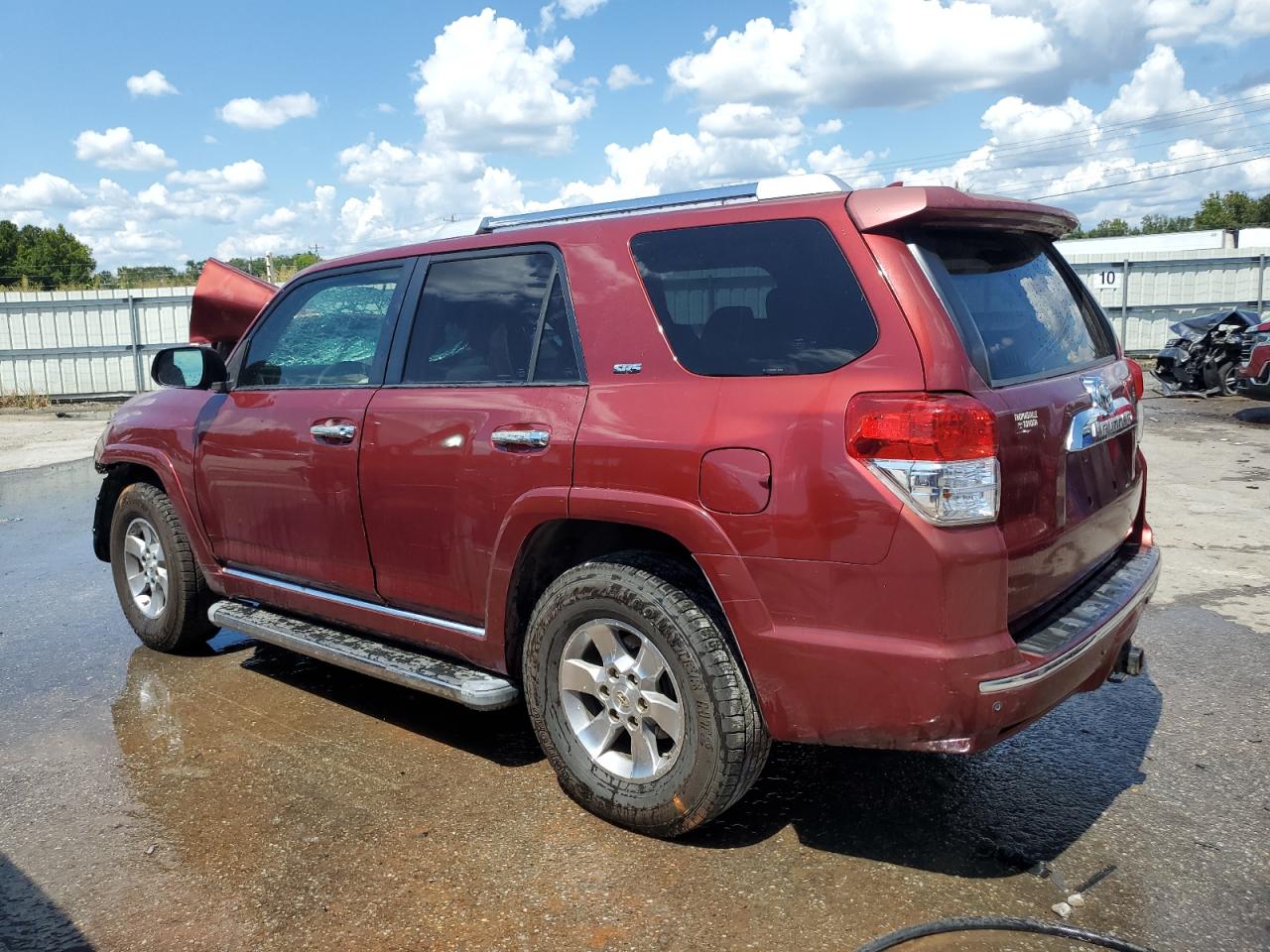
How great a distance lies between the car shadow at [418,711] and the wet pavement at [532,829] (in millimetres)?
17

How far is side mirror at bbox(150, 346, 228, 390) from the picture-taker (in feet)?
15.8

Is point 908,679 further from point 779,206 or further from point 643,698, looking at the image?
point 779,206

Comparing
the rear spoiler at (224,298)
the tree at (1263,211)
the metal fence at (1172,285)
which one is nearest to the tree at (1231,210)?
the tree at (1263,211)

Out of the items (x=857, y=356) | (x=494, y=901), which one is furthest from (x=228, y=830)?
(x=857, y=356)

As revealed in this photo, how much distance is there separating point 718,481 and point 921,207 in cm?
93

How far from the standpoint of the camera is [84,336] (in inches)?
805

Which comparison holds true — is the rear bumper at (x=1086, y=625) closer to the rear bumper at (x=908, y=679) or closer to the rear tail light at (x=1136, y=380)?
the rear bumper at (x=908, y=679)

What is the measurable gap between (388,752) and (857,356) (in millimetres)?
2435

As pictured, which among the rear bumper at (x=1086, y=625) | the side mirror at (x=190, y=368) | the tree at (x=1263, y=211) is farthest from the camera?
the tree at (x=1263, y=211)

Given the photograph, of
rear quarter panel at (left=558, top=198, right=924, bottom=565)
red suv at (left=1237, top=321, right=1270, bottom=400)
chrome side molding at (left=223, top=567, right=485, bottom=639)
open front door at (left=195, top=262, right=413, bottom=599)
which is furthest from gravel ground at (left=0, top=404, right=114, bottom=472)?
red suv at (left=1237, top=321, right=1270, bottom=400)

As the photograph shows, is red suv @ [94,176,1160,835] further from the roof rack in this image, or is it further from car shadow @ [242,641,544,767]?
car shadow @ [242,641,544,767]

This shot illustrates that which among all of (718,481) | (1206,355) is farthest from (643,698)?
(1206,355)

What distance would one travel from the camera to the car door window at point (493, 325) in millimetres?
3604

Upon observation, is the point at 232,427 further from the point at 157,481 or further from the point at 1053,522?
the point at 1053,522
